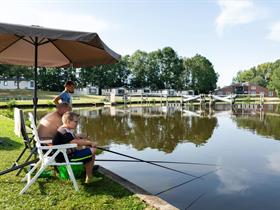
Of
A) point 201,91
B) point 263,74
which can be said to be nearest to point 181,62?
point 201,91

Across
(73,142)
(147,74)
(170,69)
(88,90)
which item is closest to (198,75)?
(170,69)

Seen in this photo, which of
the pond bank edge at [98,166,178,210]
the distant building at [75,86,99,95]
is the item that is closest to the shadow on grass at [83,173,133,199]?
the pond bank edge at [98,166,178,210]

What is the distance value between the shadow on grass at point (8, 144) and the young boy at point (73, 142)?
3.13 metres

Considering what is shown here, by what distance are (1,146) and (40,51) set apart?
2.24m

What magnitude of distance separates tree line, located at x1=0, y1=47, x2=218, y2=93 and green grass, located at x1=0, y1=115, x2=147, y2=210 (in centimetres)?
5518

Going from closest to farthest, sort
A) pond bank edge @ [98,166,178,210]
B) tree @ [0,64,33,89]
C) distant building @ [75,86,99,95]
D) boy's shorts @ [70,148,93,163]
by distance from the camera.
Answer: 1. pond bank edge @ [98,166,178,210]
2. boy's shorts @ [70,148,93,163]
3. tree @ [0,64,33,89]
4. distant building @ [75,86,99,95]

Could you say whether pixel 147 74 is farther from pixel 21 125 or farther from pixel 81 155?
pixel 81 155

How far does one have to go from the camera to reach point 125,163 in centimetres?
764

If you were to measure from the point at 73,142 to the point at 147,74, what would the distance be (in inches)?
2576

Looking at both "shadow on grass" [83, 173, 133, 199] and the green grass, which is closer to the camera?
the green grass

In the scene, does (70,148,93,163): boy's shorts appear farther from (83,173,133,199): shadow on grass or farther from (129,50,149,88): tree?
(129,50,149,88): tree

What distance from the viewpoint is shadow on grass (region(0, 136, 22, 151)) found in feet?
23.8

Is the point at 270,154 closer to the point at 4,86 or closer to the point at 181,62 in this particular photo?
the point at 4,86

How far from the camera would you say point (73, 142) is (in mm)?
4465
